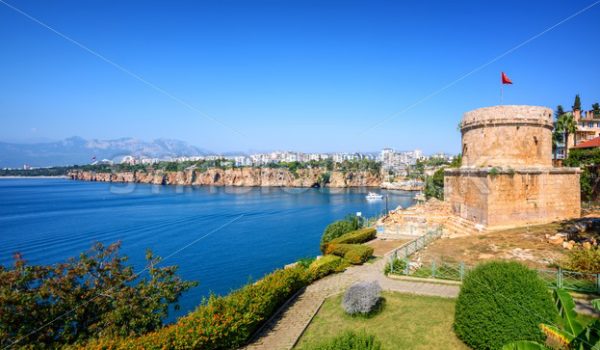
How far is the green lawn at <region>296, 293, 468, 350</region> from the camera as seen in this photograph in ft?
26.6

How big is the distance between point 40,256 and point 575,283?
40.8 meters

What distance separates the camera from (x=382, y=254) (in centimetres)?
1839

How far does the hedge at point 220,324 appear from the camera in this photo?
7187mm

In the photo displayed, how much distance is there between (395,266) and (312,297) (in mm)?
4117

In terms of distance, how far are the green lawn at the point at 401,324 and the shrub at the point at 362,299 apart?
0.85ft

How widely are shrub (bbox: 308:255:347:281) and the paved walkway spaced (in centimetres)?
26

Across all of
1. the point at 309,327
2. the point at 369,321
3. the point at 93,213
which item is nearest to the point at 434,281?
the point at 369,321

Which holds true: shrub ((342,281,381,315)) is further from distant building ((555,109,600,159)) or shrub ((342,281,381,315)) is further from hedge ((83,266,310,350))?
distant building ((555,109,600,159))

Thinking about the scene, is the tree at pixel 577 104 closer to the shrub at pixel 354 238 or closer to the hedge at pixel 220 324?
the shrub at pixel 354 238

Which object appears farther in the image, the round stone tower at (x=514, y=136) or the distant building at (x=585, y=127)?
the distant building at (x=585, y=127)

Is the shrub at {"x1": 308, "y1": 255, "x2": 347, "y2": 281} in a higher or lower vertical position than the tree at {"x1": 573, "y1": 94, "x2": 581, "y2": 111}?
lower

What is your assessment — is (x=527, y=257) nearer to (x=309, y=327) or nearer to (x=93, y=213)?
(x=309, y=327)

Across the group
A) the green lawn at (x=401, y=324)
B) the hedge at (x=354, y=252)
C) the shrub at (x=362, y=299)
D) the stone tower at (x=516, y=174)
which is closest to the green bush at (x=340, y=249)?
the hedge at (x=354, y=252)

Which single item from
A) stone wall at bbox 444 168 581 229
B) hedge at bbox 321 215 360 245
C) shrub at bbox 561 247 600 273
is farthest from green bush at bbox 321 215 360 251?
shrub at bbox 561 247 600 273
